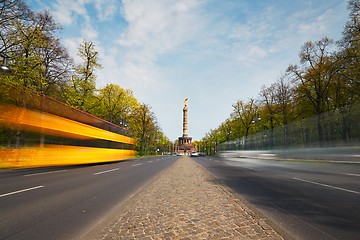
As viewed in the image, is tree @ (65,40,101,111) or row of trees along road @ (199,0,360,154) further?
tree @ (65,40,101,111)

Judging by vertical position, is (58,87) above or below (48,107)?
above

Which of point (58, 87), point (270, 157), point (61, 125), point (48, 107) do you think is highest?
point (58, 87)

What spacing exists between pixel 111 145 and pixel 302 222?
2056 cm

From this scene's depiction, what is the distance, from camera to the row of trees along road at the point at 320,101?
67.7 feet

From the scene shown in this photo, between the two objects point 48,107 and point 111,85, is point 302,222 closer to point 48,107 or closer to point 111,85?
point 48,107

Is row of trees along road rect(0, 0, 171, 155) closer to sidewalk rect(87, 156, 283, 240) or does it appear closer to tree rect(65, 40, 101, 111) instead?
tree rect(65, 40, 101, 111)

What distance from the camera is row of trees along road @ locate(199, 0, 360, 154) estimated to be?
20.6 m

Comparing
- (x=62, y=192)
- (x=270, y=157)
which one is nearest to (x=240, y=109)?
(x=270, y=157)

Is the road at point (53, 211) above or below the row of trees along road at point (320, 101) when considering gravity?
below

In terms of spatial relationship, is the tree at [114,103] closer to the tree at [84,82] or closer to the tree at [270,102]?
the tree at [84,82]

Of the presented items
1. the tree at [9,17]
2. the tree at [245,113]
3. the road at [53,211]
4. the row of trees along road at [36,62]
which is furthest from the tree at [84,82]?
the tree at [245,113]

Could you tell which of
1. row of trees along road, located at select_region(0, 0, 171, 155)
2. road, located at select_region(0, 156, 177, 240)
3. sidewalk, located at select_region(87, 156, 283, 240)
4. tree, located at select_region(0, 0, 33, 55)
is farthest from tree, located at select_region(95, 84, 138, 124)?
sidewalk, located at select_region(87, 156, 283, 240)

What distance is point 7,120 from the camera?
14227 millimetres

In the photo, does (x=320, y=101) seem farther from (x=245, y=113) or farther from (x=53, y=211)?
(x=53, y=211)
